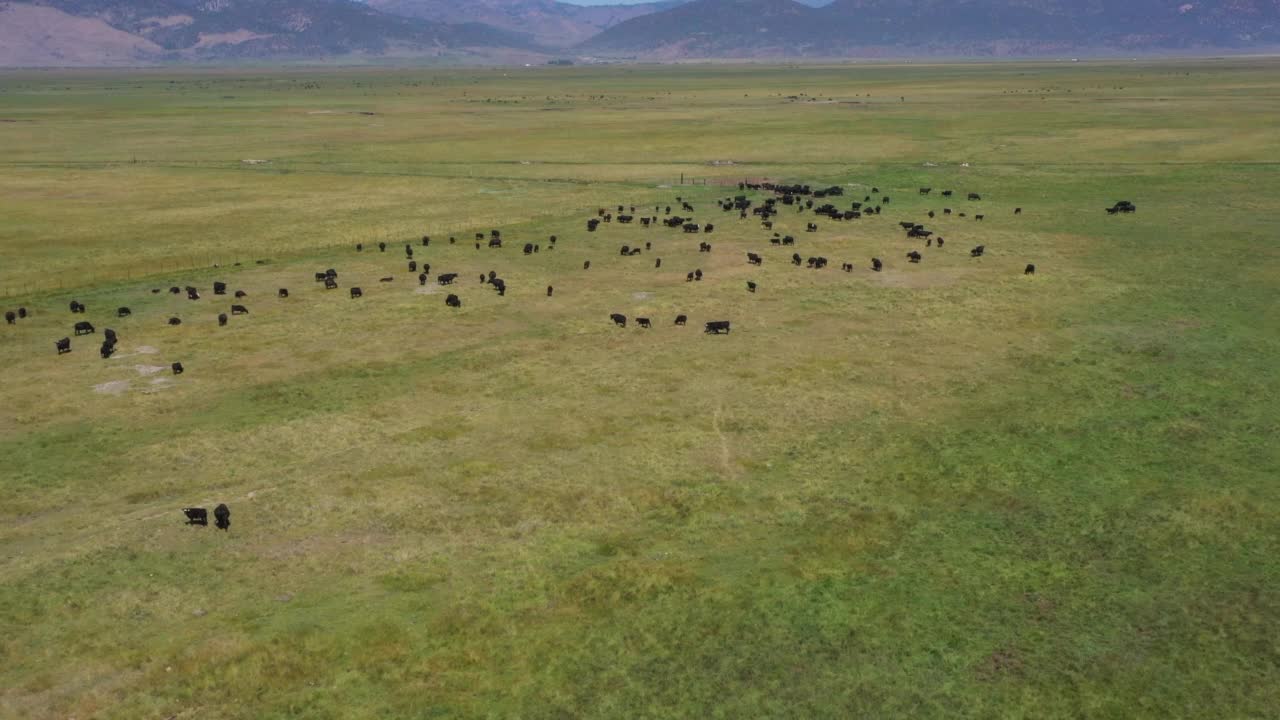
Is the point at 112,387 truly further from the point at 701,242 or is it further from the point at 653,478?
the point at 701,242

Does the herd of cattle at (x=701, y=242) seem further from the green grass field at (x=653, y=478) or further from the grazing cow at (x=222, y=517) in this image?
the grazing cow at (x=222, y=517)

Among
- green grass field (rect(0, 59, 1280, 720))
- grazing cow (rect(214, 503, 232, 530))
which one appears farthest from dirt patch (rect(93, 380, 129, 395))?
grazing cow (rect(214, 503, 232, 530))

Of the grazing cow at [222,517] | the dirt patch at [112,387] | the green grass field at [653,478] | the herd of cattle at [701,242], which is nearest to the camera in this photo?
the green grass field at [653,478]

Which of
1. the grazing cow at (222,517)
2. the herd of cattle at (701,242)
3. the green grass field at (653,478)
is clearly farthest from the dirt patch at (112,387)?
the grazing cow at (222,517)

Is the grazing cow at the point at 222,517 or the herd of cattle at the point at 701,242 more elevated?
the herd of cattle at the point at 701,242

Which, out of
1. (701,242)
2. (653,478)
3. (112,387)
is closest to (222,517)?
(653,478)

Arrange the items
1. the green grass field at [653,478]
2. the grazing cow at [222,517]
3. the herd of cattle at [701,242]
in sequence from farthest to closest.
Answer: the herd of cattle at [701,242] < the grazing cow at [222,517] < the green grass field at [653,478]

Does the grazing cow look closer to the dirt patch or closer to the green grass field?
the green grass field
